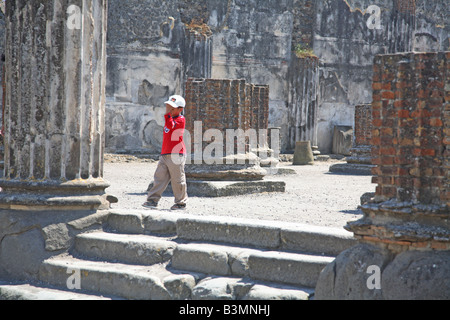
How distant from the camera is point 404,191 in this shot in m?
3.44

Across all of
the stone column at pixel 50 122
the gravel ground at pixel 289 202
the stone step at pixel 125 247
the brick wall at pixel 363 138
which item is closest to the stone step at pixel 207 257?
Result: the stone step at pixel 125 247

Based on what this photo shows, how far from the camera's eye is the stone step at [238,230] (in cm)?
412

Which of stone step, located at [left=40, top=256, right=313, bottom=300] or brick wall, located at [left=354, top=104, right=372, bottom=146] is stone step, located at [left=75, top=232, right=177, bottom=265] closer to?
stone step, located at [left=40, top=256, right=313, bottom=300]

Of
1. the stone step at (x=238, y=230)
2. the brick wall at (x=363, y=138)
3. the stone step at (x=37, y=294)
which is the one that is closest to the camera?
the stone step at (x=238, y=230)

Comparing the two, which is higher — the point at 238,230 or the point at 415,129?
the point at 415,129

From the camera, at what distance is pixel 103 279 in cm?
437

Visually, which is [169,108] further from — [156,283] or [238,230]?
[156,283]

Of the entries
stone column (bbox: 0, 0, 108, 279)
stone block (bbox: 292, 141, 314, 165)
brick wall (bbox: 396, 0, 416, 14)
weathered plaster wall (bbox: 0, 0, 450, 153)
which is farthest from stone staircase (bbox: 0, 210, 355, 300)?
brick wall (bbox: 396, 0, 416, 14)

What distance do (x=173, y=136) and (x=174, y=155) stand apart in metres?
0.22

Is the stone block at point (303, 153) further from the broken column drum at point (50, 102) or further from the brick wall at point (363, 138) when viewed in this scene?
the broken column drum at point (50, 102)

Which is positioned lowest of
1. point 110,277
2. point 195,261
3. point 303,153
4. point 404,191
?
point 110,277

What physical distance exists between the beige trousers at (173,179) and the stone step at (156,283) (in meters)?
1.62

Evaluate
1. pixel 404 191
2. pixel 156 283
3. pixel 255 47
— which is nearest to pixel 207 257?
pixel 156 283

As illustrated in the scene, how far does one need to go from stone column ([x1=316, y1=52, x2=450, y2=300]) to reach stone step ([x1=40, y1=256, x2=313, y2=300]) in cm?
49
